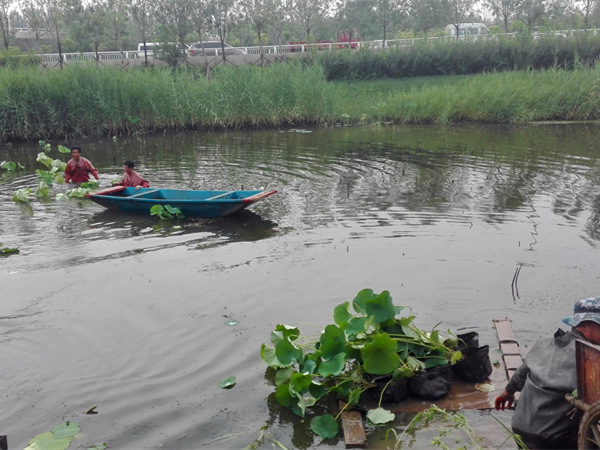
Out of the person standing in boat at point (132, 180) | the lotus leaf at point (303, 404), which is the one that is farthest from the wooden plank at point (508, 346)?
the person standing in boat at point (132, 180)

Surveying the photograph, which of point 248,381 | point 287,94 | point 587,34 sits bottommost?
point 248,381

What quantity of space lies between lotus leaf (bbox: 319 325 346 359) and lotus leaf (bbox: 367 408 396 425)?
0.52 m

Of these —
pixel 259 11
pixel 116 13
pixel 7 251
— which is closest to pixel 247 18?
pixel 259 11

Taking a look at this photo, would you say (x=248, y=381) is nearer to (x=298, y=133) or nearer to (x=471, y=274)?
(x=471, y=274)

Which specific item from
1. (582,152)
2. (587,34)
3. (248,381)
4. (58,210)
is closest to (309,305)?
(248,381)

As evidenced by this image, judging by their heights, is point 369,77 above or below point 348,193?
above

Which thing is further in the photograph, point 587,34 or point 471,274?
point 587,34

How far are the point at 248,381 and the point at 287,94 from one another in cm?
1733

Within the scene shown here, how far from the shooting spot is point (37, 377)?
548 cm

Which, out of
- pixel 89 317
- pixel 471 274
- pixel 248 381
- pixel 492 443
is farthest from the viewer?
pixel 471 274

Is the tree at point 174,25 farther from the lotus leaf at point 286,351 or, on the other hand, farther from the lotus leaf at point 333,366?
the lotus leaf at point 333,366

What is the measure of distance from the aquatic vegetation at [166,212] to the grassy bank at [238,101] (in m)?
11.3

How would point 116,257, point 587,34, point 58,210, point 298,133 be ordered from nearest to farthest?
point 116,257 → point 58,210 → point 298,133 → point 587,34

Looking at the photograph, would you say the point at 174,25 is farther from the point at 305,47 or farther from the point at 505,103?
the point at 505,103
